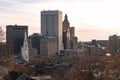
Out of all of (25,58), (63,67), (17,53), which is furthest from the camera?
(17,53)

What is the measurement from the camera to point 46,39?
200m

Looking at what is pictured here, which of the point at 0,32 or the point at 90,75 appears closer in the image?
the point at 0,32

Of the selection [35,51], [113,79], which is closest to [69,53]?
[35,51]

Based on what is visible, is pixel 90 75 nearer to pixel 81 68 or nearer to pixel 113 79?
pixel 81 68

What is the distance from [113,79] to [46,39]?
505 feet

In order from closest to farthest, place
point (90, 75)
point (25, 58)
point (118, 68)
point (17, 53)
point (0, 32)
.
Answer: point (0, 32) → point (90, 75) → point (118, 68) → point (25, 58) → point (17, 53)

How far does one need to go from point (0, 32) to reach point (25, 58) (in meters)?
120

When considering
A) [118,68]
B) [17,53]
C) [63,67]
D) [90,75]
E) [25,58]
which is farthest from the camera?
[17,53]

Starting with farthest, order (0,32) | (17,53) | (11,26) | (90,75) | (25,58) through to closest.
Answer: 1. (11,26)
2. (17,53)
3. (25,58)
4. (90,75)
5. (0,32)

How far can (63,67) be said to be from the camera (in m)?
90.2

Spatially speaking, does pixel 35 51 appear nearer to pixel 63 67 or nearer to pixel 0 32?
pixel 63 67

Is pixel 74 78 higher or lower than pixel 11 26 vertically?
lower

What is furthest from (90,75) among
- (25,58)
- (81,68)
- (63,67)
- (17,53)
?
(17,53)

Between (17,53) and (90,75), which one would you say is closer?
(90,75)
